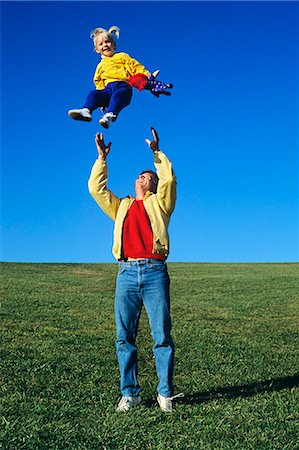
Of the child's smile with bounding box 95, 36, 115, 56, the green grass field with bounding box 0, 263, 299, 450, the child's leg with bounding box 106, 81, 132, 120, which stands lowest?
the green grass field with bounding box 0, 263, 299, 450

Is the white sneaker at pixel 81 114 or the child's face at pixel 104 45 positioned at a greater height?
the child's face at pixel 104 45

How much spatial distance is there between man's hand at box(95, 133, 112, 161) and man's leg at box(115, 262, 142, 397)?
4.42ft

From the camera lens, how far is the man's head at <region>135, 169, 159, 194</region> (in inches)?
287

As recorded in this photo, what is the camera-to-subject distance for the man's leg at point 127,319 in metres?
6.88

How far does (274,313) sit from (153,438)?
11.7 metres

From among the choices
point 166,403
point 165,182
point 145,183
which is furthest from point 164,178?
point 166,403

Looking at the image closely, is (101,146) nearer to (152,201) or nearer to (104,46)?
(152,201)

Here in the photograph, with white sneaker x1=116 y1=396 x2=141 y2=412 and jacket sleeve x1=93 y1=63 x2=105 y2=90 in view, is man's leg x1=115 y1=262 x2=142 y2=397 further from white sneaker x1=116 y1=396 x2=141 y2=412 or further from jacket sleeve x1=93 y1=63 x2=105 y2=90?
jacket sleeve x1=93 y1=63 x2=105 y2=90

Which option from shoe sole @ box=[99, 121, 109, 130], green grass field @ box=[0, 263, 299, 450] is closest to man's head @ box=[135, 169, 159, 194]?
shoe sole @ box=[99, 121, 109, 130]

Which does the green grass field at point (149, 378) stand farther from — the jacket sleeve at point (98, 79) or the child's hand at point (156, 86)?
the jacket sleeve at point (98, 79)

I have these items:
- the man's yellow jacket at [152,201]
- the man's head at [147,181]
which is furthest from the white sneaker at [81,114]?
the man's head at [147,181]

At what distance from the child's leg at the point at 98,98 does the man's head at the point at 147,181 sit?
97 cm

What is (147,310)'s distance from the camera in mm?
6898

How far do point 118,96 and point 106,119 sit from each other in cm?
46
